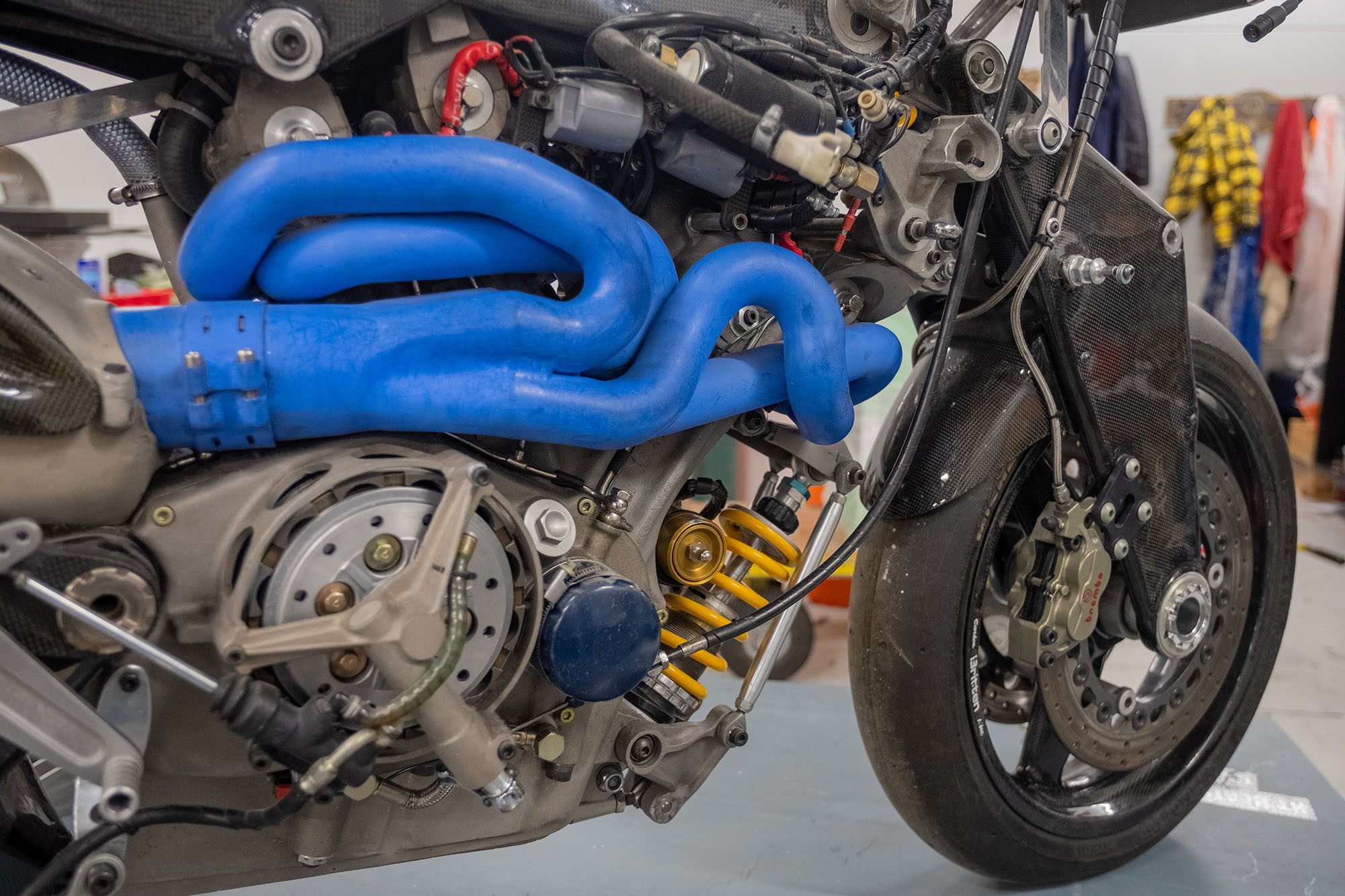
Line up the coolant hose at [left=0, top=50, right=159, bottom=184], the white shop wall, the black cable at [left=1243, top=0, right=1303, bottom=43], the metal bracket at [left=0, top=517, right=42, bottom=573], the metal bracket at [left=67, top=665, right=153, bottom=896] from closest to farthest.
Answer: the metal bracket at [left=0, top=517, right=42, bottom=573] < the metal bracket at [left=67, top=665, right=153, bottom=896] < the coolant hose at [left=0, top=50, right=159, bottom=184] < the black cable at [left=1243, top=0, right=1303, bottom=43] < the white shop wall

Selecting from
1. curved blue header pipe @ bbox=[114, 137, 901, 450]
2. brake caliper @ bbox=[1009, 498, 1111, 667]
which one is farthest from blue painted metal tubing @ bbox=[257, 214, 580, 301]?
brake caliper @ bbox=[1009, 498, 1111, 667]

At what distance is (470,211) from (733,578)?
0.52 metres

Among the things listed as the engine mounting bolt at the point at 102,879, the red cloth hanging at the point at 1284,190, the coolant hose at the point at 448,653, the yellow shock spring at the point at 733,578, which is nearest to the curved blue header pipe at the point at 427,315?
the coolant hose at the point at 448,653

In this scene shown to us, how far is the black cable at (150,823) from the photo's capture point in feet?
2.39

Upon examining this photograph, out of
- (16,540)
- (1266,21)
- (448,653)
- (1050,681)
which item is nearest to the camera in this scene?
(16,540)

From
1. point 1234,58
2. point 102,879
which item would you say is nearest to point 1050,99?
point 102,879

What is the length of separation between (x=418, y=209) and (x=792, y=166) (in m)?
0.32

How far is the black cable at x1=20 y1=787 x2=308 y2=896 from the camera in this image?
2.39 ft

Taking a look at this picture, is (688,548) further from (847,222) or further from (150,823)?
(150,823)

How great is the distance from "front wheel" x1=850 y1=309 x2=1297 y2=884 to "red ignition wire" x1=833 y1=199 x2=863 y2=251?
37cm

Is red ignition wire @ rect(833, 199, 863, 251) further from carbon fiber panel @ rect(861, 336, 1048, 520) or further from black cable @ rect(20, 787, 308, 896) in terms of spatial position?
black cable @ rect(20, 787, 308, 896)

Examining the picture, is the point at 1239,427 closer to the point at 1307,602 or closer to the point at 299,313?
the point at 299,313

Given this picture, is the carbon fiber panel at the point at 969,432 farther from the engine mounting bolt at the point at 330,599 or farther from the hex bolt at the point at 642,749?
the engine mounting bolt at the point at 330,599

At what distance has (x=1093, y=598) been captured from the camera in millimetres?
1230
